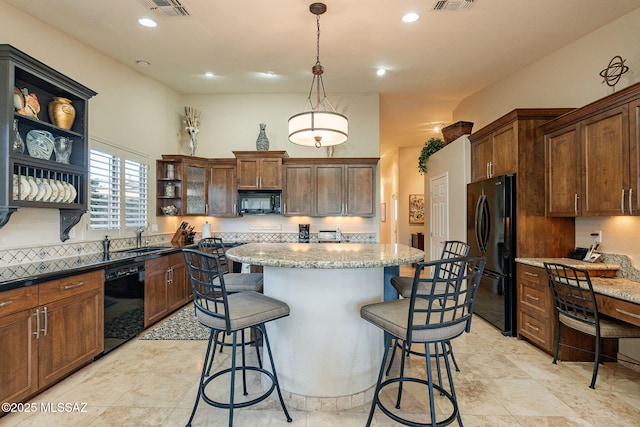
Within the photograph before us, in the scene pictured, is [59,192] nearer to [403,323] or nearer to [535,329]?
[403,323]

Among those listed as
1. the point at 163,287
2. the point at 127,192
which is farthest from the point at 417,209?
the point at 127,192

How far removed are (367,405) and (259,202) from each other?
3.73m

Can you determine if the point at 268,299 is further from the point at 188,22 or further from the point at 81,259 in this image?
the point at 188,22

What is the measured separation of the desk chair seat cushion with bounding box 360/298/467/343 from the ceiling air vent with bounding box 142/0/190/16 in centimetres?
328

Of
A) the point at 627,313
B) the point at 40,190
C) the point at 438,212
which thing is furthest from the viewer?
the point at 438,212

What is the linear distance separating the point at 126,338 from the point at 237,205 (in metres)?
2.54

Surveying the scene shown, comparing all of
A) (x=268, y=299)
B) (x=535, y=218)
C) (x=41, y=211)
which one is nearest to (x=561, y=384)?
(x=535, y=218)

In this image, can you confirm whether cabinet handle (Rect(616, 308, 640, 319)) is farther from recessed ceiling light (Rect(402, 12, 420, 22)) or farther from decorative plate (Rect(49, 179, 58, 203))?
decorative plate (Rect(49, 179, 58, 203))

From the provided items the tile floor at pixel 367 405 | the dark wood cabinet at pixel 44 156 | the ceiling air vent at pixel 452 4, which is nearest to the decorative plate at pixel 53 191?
the dark wood cabinet at pixel 44 156

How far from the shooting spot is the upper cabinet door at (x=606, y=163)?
263 centimetres

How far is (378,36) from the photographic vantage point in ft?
12.0

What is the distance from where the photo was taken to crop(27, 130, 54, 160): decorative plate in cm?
272

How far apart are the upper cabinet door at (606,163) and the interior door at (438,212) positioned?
2.37 metres

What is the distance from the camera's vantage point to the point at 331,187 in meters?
5.29
